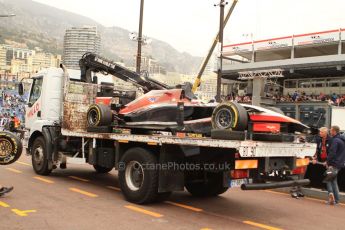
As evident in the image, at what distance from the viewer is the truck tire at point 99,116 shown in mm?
9516

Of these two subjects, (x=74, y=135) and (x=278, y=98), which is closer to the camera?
(x=74, y=135)

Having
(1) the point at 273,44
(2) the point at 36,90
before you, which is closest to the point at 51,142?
(2) the point at 36,90

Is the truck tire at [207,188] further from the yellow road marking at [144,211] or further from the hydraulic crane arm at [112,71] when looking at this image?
the hydraulic crane arm at [112,71]

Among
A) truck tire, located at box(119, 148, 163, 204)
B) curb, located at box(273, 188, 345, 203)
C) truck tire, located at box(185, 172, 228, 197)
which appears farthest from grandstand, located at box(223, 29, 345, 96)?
truck tire, located at box(119, 148, 163, 204)

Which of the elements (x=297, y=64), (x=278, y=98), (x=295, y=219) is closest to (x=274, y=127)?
(x=295, y=219)

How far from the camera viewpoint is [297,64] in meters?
44.6

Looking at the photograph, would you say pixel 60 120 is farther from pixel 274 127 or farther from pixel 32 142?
pixel 274 127

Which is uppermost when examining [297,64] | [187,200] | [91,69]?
[297,64]

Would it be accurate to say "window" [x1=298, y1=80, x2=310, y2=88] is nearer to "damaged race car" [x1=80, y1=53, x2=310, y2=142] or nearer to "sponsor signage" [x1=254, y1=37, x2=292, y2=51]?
"sponsor signage" [x1=254, y1=37, x2=292, y2=51]

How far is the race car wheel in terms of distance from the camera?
706cm

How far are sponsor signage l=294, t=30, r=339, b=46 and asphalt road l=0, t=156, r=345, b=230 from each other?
35.7 meters

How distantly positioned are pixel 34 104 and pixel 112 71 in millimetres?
2307

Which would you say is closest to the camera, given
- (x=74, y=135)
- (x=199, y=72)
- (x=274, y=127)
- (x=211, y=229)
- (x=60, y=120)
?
(x=211, y=229)

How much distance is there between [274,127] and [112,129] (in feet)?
11.5
